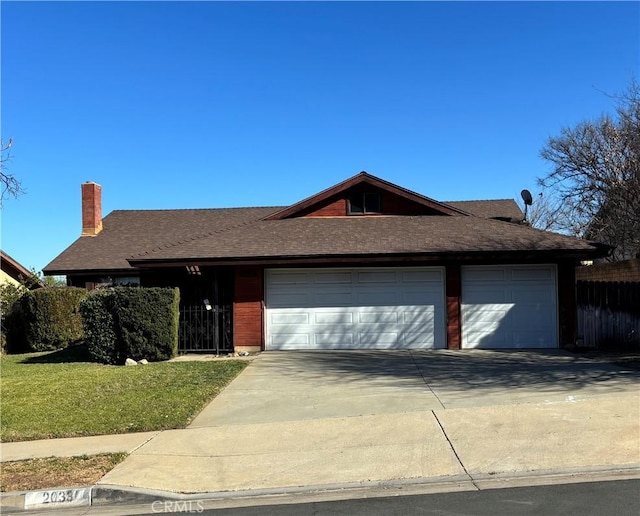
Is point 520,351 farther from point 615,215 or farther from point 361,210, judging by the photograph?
point 615,215

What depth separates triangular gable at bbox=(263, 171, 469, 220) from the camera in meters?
18.7

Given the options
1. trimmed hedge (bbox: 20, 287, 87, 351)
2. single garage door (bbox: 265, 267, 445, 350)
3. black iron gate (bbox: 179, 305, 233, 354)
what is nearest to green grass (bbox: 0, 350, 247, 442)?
black iron gate (bbox: 179, 305, 233, 354)

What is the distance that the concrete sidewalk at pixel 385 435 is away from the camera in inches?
240

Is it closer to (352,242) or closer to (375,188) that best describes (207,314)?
(352,242)

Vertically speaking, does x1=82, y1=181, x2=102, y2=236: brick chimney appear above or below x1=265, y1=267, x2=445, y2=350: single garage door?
above

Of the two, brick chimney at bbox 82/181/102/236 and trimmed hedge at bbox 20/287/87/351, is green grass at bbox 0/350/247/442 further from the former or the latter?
brick chimney at bbox 82/181/102/236

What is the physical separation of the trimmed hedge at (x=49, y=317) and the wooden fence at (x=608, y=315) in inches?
622

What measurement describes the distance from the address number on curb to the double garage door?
35.2ft

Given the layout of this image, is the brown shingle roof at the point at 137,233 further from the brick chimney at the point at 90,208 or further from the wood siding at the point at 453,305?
the wood siding at the point at 453,305

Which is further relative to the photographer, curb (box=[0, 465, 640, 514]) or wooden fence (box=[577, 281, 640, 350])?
wooden fence (box=[577, 281, 640, 350])

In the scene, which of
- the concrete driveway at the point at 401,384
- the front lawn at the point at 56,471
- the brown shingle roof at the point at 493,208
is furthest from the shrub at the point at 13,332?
the brown shingle roof at the point at 493,208

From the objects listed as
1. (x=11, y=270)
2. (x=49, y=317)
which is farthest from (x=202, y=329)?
(x=11, y=270)

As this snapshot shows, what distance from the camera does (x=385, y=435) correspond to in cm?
739

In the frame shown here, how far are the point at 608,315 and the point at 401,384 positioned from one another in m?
7.95
